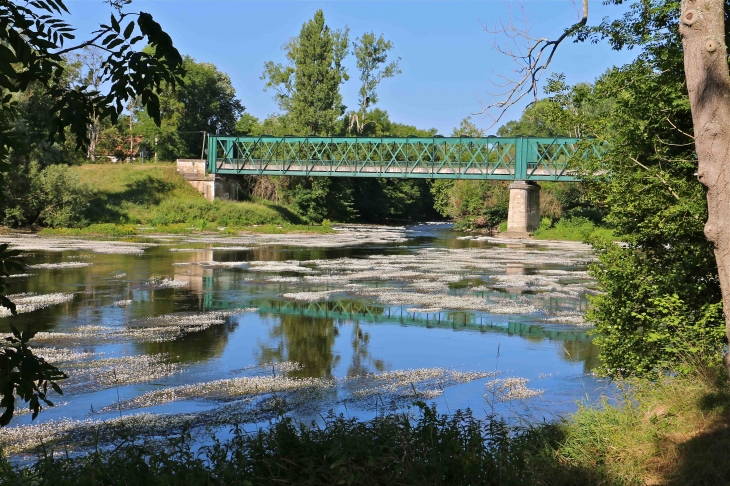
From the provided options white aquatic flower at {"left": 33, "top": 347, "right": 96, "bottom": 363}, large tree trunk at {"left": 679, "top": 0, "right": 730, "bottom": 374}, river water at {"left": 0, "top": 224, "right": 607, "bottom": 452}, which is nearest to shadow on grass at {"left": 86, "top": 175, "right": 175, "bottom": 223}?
river water at {"left": 0, "top": 224, "right": 607, "bottom": 452}

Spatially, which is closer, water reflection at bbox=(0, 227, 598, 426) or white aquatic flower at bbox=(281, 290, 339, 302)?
water reflection at bbox=(0, 227, 598, 426)

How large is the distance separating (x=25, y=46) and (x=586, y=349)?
1353 centimetres

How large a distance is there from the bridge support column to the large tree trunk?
59418 millimetres

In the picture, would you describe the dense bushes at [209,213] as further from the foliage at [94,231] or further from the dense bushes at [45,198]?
the dense bushes at [45,198]

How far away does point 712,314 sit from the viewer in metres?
9.75

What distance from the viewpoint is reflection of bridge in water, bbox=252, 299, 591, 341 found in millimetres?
17505

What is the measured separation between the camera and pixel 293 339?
53.1ft

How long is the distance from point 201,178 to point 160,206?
9.51 metres

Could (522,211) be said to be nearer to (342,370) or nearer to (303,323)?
(303,323)

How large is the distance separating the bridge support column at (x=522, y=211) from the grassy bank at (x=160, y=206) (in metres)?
17.0

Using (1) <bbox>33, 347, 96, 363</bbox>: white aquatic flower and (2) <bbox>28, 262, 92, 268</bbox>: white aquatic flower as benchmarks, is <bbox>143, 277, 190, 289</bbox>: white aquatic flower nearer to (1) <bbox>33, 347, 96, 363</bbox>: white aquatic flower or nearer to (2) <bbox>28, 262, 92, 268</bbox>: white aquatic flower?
(2) <bbox>28, 262, 92, 268</bbox>: white aquatic flower

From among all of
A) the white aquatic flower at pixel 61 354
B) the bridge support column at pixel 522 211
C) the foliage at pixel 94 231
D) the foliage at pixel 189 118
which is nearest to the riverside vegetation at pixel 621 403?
Result: the white aquatic flower at pixel 61 354

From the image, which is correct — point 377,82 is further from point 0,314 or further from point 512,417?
point 512,417

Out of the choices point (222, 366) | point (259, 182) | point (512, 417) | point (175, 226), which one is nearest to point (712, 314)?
point (512, 417)
